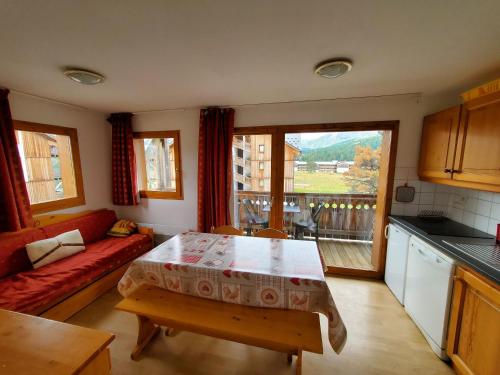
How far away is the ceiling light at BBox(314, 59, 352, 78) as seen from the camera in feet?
4.66

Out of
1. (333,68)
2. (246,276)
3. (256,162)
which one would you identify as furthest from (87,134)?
(333,68)

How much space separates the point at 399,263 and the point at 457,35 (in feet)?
6.52

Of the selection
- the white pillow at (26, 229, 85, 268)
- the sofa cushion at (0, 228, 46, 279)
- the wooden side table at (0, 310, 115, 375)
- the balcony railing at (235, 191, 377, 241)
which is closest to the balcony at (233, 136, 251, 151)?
the balcony railing at (235, 191, 377, 241)

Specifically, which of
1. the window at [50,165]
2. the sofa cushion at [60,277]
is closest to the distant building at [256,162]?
the sofa cushion at [60,277]

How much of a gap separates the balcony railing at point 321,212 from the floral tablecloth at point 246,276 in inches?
48.7

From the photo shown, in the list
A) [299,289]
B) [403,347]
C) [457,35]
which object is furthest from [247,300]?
[457,35]

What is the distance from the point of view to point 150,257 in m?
1.60

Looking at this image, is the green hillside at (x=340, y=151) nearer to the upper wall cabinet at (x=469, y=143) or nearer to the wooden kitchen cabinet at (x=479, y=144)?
the upper wall cabinet at (x=469, y=143)

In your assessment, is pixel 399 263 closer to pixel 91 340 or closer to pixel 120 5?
pixel 91 340

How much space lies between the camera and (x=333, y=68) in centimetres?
149

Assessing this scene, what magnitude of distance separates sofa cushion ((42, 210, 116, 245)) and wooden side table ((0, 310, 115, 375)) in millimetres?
1754

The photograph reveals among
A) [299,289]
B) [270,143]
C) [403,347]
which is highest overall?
[270,143]

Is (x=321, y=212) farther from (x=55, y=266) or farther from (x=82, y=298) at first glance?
(x=55, y=266)

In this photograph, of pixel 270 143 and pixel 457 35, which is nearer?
pixel 457 35
